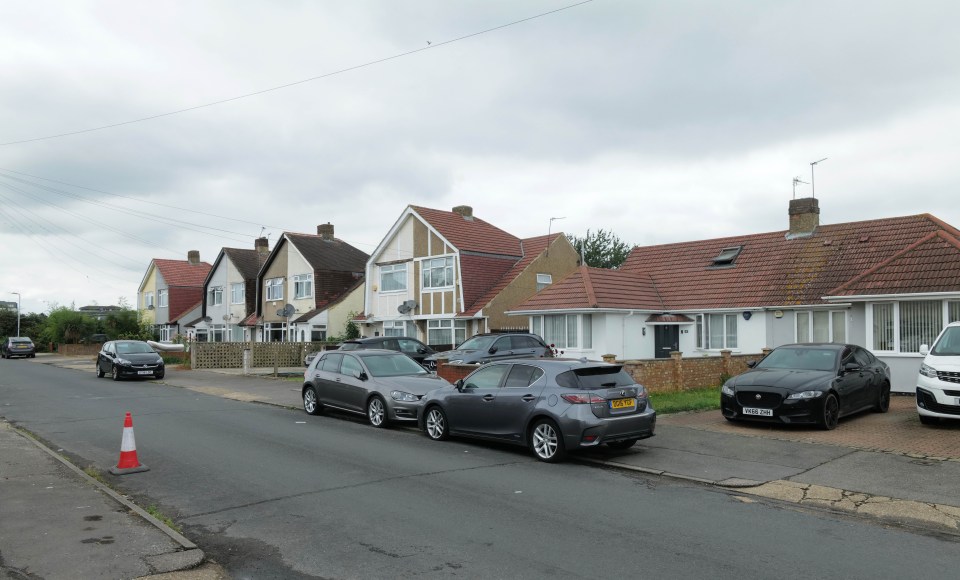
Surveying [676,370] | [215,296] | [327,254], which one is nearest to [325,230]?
[327,254]

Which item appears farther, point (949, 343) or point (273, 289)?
point (273, 289)

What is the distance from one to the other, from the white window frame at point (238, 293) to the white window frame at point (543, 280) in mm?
24695

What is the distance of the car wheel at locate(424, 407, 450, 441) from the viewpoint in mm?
12070

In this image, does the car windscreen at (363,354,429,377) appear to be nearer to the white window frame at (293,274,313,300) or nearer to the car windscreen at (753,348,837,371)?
the car windscreen at (753,348,837,371)

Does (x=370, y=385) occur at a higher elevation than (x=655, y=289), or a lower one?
lower

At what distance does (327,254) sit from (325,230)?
4502 mm

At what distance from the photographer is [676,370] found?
18188 mm

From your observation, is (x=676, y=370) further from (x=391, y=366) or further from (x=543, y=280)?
(x=543, y=280)

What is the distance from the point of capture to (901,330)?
17.2 metres

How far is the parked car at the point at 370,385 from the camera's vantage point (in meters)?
13.6

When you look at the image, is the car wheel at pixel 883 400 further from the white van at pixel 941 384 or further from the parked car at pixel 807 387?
the white van at pixel 941 384

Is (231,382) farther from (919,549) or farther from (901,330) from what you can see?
(919,549)

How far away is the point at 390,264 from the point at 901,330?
24.4 m

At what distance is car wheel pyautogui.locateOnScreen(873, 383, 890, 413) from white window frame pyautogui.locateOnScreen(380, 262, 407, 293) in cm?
2390
